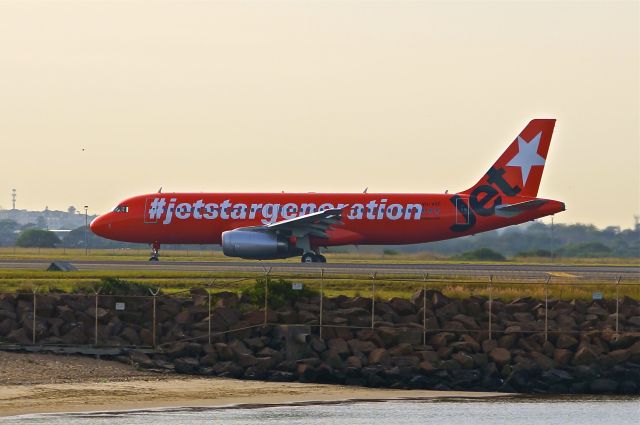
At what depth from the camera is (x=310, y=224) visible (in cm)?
5925

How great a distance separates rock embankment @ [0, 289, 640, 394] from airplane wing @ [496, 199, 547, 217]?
19740 mm

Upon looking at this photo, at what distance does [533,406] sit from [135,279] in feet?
66.2

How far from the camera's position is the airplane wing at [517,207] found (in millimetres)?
59875

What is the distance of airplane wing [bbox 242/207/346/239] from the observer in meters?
58.3

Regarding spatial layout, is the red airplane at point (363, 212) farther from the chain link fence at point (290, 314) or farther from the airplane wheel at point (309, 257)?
the chain link fence at point (290, 314)

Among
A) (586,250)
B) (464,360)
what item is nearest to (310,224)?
(464,360)

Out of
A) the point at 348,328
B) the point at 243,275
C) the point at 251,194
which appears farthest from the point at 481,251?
the point at 348,328

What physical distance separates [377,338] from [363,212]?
25.6 meters

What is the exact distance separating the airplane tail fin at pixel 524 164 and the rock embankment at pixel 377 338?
73.3 feet

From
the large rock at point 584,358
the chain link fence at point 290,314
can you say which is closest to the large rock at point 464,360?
the chain link fence at point 290,314

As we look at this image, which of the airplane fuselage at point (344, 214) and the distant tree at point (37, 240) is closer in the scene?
the airplane fuselage at point (344, 214)

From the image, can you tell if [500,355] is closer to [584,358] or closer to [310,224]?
[584,358]

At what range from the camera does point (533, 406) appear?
1171 inches

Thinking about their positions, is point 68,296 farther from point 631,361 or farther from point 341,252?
point 341,252
